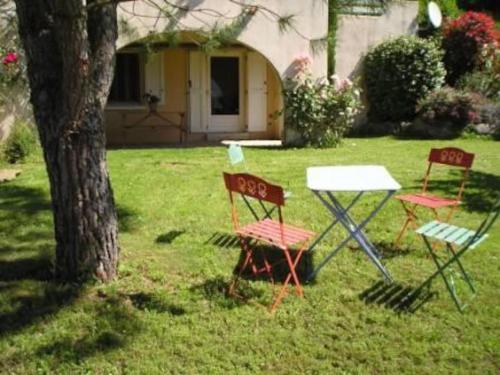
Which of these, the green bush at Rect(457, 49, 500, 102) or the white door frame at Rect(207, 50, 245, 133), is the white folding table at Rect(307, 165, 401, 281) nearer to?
the white door frame at Rect(207, 50, 245, 133)

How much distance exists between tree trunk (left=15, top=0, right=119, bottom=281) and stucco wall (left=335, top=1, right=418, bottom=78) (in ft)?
36.3

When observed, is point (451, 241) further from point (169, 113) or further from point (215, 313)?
point (169, 113)

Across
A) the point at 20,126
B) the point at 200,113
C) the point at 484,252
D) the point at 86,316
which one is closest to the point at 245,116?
the point at 200,113

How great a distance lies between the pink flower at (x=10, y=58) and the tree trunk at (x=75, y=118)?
6.33 metres

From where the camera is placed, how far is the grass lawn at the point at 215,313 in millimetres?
3535

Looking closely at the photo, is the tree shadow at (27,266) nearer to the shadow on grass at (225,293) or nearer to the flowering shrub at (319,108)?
the shadow on grass at (225,293)

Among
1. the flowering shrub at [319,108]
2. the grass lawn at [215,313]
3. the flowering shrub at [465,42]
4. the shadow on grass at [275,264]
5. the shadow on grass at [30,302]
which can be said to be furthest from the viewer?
the flowering shrub at [465,42]

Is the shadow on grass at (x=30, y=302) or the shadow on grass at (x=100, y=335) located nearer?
the shadow on grass at (x=100, y=335)

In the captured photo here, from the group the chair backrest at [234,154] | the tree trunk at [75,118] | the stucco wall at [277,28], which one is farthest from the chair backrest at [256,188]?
the stucco wall at [277,28]

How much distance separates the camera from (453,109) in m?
13.5

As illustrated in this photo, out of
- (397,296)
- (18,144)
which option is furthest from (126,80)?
(397,296)

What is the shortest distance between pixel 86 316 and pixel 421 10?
15851 mm

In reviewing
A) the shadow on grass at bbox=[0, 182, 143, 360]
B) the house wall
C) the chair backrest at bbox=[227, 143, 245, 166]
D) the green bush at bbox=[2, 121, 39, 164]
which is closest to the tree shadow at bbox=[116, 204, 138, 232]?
the shadow on grass at bbox=[0, 182, 143, 360]

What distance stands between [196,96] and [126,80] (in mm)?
1745
